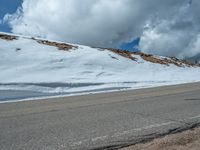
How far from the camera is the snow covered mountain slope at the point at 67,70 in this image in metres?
18.4

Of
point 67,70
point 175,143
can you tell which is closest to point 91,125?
point 175,143

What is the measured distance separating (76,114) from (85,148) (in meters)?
3.12

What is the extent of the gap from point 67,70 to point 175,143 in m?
18.9

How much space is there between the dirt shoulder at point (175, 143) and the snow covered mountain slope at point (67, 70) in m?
11.9

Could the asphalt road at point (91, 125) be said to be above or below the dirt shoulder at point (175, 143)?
above

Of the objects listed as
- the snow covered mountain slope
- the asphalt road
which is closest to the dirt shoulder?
the asphalt road

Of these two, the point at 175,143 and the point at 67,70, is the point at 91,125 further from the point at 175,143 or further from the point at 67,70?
the point at 67,70

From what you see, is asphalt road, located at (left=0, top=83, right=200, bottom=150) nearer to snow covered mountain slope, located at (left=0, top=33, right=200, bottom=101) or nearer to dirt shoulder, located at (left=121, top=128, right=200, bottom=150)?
dirt shoulder, located at (left=121, top=128, right=200, bottom=150)

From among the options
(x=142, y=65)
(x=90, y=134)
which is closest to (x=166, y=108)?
(x=90, y=134)

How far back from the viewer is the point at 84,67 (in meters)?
25.1

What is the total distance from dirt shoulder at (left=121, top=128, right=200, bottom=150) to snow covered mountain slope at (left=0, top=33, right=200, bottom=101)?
1189 centimetres

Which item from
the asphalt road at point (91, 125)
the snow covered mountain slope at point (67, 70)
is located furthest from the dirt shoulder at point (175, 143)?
the snow covered mountain slope at point (67, 70)

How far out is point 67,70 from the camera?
23422 mm

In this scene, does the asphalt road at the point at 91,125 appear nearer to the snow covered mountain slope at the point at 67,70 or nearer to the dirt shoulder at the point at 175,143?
the dirt shoulder at the point at 175,143
